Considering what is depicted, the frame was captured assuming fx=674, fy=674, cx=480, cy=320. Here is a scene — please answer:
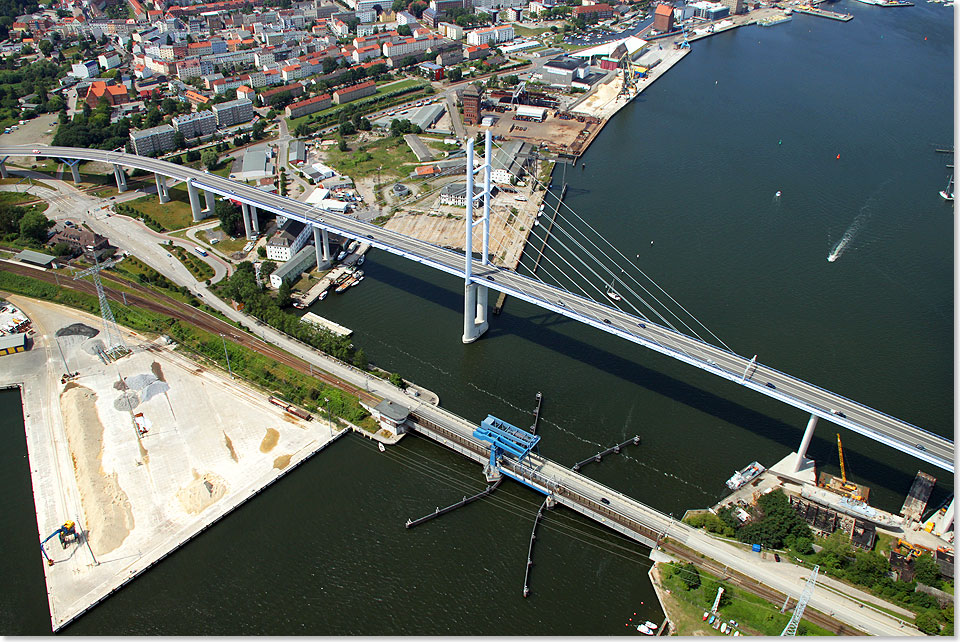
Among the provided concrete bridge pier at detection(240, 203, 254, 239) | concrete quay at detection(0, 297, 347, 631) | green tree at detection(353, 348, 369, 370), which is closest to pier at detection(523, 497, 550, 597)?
concrete quay at detection(0, 297, 347, 631)

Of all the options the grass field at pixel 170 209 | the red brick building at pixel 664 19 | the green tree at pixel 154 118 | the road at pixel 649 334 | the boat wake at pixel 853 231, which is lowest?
the grass field at pixel 170 209

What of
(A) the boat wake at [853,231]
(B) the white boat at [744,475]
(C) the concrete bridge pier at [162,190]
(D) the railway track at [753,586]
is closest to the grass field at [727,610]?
(D) the railway track at [753,586]

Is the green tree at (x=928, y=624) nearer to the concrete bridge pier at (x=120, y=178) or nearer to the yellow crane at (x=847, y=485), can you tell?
the yellow crane at (x=847, y=485)

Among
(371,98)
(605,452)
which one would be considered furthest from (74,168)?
(605,452)

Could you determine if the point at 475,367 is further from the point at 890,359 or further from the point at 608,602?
the point at 890,359

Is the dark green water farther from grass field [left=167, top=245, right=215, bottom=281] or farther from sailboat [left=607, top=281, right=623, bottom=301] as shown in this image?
grass field [left=167, top=245, right=215, bottom=281]

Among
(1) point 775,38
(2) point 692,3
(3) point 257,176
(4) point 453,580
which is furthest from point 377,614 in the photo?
(2) point 692,3
